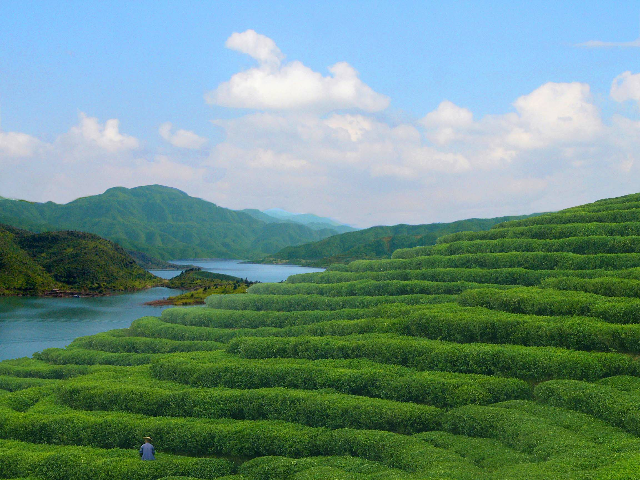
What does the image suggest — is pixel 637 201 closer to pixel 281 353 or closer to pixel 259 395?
pixel 281 353

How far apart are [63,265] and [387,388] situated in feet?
463

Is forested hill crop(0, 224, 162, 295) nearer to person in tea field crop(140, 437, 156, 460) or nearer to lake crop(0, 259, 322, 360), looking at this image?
lake crop(0, 259, 322, 360)

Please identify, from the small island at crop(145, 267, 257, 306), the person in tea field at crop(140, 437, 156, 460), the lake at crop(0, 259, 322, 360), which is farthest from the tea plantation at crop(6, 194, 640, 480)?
the small island at crop(145, 267, 257, 306)

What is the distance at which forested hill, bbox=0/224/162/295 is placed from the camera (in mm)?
127375

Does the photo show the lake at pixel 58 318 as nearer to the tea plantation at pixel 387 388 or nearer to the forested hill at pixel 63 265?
the forested hill at pixel 63 265

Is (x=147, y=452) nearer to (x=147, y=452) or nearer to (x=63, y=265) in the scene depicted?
(x=147, y=452)

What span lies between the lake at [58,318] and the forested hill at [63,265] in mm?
11422

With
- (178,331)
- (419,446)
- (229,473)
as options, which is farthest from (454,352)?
(178,331)

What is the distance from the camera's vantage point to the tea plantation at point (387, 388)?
21250 millimetres

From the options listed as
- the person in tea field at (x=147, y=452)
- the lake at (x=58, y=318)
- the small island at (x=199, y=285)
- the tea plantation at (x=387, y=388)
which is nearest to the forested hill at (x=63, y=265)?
the lake at (x=58, y=318)

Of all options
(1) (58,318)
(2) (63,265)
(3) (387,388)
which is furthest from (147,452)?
(2) (63,265)

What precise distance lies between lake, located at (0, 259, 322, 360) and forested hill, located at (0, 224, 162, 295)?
1142 cm

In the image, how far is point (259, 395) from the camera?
91.7ft

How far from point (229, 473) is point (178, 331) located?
24.3 meters
